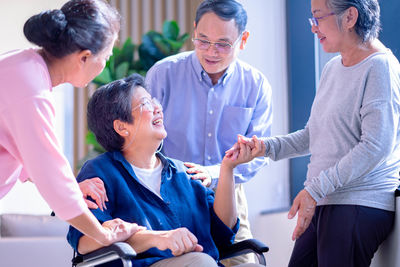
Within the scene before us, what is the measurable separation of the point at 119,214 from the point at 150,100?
0.49 metres

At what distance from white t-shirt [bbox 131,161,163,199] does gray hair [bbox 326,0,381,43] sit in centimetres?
94

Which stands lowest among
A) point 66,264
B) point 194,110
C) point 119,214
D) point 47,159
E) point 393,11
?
point 66,264

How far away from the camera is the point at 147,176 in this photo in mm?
2377

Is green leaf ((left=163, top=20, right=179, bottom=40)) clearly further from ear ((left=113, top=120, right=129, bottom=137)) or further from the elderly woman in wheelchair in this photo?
ear ((left=113, top=120, right=129, bottom=137))

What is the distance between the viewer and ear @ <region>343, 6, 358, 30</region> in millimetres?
2053

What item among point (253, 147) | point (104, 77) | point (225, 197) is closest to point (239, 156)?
point (253, 147)

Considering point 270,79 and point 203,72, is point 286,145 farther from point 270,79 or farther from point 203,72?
point 270,79

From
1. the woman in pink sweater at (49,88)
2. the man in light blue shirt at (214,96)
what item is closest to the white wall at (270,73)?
the man in light blue shirt at (214,96)

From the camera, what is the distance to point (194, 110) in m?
2.88

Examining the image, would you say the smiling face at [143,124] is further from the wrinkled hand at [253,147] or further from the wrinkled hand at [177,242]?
the wrinkled hand at [177,242]

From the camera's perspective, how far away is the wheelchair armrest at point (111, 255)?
1.88 m

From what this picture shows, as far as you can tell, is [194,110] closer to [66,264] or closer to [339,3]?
[339,3]

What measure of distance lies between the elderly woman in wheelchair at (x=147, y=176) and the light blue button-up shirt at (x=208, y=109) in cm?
37

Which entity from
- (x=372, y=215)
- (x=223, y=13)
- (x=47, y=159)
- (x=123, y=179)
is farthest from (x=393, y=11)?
(x=47, y=159)
